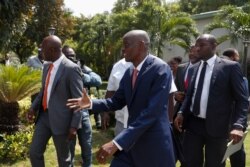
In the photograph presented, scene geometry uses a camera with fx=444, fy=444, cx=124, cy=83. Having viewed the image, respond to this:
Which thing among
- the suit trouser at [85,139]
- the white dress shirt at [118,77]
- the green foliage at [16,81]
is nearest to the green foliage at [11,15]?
the green foliage at [16,81]

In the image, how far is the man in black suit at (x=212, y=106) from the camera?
466cm

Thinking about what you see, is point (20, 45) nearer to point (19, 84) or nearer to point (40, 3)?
point (40, 3)

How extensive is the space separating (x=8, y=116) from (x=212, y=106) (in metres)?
4.35

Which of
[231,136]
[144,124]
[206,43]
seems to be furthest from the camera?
[206,43]

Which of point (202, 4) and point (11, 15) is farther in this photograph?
point (202, 4)

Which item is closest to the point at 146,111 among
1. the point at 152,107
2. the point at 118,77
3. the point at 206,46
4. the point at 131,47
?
the point at 152,107

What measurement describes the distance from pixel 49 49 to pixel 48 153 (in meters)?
3.02

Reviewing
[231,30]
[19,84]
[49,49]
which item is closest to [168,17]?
[231,30]

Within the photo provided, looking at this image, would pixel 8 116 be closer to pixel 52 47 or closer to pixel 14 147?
pixel 14 147

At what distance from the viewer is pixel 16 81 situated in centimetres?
791

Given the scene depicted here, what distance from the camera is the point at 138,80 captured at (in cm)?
375

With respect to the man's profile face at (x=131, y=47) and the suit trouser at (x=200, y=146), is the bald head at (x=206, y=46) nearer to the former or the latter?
the suit trouser at (x=200, y=146)

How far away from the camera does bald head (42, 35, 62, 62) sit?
5.25 m

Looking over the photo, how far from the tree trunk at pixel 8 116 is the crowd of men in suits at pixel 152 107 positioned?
227 cm
